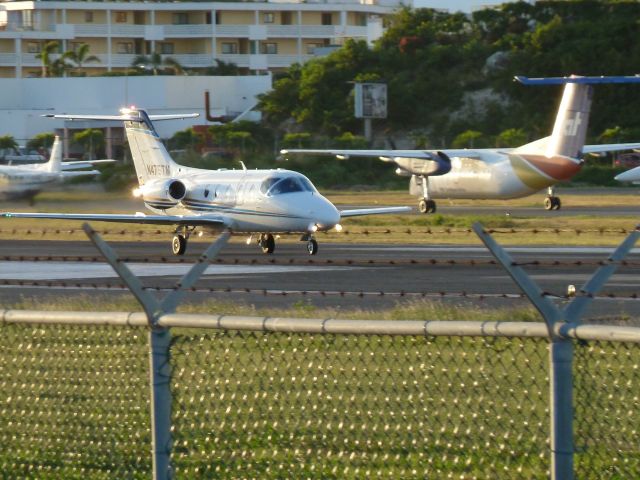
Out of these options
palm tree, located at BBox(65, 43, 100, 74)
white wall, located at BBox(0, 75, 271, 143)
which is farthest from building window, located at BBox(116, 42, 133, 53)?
white wall, located at BBox(0, 75, 271, 143)

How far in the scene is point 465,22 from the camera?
97.4 metres

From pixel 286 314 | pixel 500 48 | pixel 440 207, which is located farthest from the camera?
pixel 500 48

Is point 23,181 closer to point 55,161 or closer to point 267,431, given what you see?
point 55,161

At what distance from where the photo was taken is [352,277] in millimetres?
24078

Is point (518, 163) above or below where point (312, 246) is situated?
above

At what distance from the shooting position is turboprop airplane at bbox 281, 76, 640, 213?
139 ft

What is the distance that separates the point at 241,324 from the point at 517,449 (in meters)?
2.19

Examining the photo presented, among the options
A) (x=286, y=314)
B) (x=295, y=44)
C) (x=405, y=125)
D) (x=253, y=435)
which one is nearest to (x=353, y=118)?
(x=405, y=125)

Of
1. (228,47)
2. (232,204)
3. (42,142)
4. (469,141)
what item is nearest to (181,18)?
(228,47)

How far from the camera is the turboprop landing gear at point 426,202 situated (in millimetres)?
45781

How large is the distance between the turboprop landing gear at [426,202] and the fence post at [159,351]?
129ft

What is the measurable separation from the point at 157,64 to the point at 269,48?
1414 centimetres

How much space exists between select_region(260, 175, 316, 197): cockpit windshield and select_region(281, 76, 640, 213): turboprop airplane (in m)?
13.2

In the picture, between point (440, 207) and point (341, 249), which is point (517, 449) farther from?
point (440, 207)
